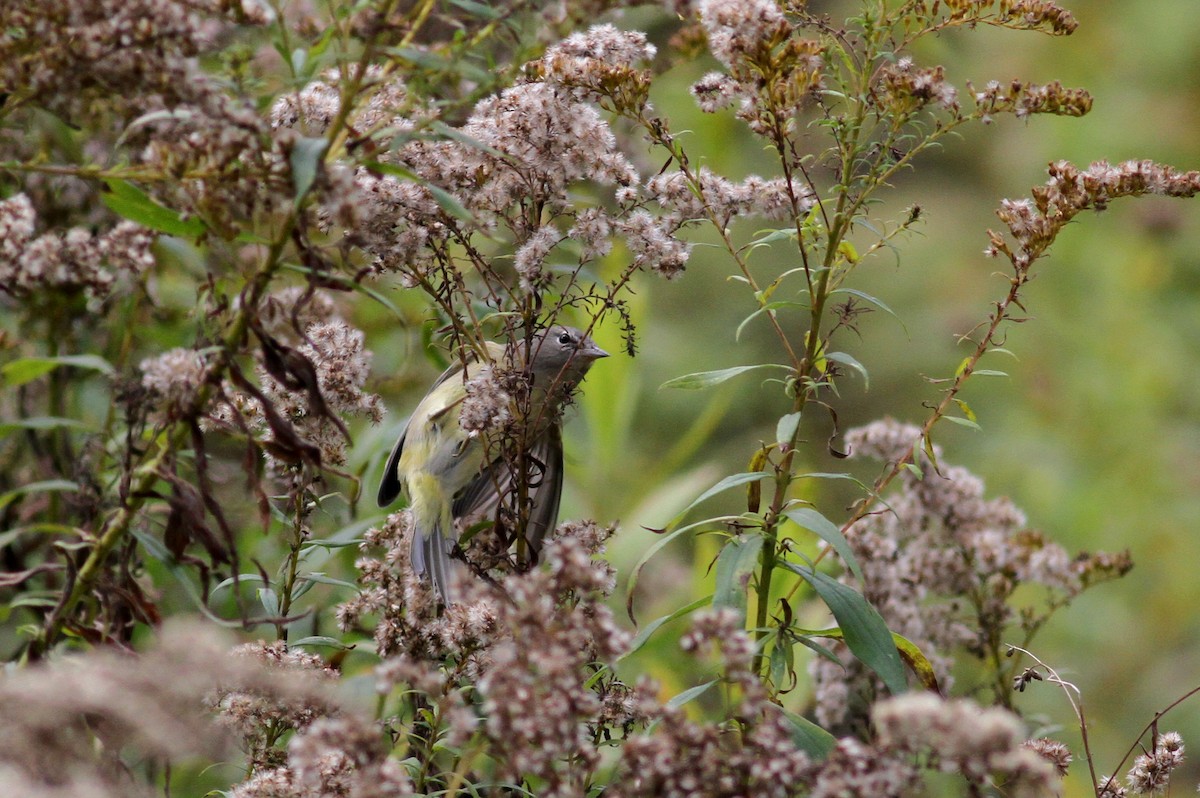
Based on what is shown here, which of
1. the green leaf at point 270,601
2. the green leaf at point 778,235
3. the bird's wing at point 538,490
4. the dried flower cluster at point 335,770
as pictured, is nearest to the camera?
the dried flower cluster at point 335,770

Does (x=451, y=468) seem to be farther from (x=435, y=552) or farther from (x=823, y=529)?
(x=823, y=529)

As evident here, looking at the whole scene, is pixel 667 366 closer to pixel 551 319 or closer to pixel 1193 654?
pixel 1193 654

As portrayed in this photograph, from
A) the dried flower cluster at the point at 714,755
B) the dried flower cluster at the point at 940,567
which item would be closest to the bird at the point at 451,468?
the dried flower cluster at the point at 940,567

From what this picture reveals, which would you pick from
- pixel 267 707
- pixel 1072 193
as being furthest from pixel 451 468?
pixel 1072 193

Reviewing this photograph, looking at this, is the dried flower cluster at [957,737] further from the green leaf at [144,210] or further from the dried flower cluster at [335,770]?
Result: the green leaf at [144,210]

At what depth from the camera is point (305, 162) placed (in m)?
1.20

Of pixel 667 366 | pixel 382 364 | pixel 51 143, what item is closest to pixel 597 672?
pixel 51 143

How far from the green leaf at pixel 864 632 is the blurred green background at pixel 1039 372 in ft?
3.08

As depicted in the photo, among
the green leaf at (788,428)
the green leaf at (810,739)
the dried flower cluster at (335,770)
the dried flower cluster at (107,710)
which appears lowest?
the dried flower cluster at (107,710)

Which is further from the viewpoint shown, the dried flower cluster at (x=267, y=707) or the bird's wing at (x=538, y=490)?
the bird's wing at (x=538, y=490)

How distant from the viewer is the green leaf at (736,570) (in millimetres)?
1480

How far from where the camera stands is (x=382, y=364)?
11.0 feet

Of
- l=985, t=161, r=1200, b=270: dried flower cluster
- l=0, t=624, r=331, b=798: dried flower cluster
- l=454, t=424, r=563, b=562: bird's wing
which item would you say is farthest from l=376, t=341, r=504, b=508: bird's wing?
l=0, t=624, r=331, b=798: dried flower cluster

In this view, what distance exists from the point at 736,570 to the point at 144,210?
2.69ft
